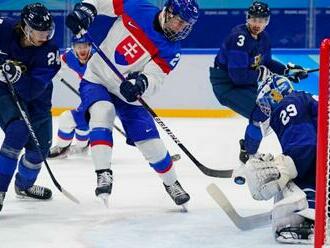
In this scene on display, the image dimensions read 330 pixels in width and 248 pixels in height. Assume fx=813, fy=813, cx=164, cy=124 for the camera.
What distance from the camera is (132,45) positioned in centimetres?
358

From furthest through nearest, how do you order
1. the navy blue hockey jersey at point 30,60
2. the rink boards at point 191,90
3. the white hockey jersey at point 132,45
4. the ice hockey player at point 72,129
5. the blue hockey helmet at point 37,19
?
1. the rink boards at point 191,90
2. the ice hockey player at point 72,129
3. the white hockey jersey at point 132,45
4. the navy blue hockey jersey at point 30,60
5. the blue hockey helmet at point 37,19

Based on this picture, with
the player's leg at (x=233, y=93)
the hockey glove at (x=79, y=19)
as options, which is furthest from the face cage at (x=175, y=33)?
the player's leg at (x=233, y=93)

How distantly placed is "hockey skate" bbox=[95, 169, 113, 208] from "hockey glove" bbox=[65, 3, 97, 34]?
0.61 metres

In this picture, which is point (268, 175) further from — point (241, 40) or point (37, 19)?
point (241, 40)

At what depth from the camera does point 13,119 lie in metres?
3.35

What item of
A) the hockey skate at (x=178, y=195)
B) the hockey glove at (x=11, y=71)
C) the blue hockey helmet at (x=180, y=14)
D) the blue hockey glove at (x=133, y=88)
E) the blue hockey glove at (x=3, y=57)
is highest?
the blue hockey helmet at (x=180, y=14)

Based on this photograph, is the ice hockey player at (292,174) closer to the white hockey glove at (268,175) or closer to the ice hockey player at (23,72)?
the white hockey glove at (268,175)

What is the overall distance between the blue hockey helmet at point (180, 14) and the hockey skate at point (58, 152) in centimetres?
196

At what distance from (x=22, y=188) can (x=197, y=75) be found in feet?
14.6

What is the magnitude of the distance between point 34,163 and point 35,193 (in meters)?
0.17

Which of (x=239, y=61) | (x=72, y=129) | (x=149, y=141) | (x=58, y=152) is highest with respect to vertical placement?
(x=149, y=141)

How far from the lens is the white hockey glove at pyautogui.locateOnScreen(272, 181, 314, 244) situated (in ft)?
9.07

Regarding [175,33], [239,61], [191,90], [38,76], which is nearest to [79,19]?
[38,76]

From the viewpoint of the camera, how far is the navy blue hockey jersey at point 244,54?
4947 millimetres
